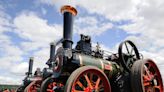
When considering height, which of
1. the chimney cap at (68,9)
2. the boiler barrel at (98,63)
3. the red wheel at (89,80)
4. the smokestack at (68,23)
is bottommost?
the red wheel at (89,80)

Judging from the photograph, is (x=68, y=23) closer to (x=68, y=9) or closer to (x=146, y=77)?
(x=68, y=9)

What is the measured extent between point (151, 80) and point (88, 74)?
269 cm

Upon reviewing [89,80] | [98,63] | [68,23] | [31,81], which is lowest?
[89,80]

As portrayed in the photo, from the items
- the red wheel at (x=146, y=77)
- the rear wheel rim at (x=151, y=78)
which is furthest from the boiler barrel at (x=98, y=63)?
the rear wheel rim at (x=151, y=78)

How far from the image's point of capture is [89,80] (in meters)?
8.27

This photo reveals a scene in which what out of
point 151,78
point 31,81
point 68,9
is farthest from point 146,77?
point 31,81

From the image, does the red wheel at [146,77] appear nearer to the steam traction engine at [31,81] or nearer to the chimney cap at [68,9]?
the chimney cap at [68,9]

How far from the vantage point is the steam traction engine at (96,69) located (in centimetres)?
838

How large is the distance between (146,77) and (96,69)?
2332mm

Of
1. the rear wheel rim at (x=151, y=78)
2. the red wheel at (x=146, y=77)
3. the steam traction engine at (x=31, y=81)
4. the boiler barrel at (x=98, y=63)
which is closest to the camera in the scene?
the boiler barrel at (x=98, y=63)

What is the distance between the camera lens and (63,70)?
29.6 ft

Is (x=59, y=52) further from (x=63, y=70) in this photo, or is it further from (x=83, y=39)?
(x=83, y=39)

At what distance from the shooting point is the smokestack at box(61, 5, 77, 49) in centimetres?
965

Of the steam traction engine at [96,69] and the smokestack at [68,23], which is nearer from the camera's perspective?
the steam traction engine at [96,69]
